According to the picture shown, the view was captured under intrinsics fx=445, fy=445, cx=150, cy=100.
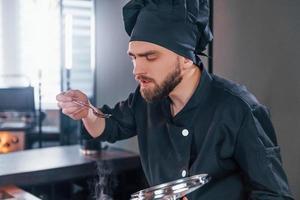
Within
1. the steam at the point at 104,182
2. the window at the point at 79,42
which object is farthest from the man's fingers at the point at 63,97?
the window at the point at 79,42

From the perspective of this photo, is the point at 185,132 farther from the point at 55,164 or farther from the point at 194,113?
the point at 55,164

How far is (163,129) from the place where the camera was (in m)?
1.42

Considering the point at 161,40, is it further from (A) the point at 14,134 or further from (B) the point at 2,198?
(A) the point at 14,134

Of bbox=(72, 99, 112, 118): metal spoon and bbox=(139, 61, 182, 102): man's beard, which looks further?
bbox=(72, 99, 112, 118): metal spoon

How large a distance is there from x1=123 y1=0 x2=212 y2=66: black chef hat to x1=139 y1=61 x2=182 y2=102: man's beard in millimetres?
60

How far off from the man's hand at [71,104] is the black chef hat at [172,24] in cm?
26

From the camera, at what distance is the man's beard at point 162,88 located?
121 centimetres

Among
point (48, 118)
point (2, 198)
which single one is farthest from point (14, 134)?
point (2, 198)

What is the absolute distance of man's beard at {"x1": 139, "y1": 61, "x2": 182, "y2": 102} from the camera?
3.96 ft

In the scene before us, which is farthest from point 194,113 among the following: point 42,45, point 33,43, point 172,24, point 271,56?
point 33,43

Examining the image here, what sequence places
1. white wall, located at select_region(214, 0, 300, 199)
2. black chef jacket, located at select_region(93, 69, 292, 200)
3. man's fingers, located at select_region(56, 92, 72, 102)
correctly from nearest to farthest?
1. black chef jacket, located at select_region(93, 69, 292, 200)
2. man's fingers, located at select_region(56, 92, 72, 102)
3. white wall, located at select_region(214, 0, 300, 199)

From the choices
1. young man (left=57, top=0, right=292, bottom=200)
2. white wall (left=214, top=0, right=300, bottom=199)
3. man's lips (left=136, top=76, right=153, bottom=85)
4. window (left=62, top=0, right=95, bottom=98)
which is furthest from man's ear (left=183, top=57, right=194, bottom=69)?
window (left=62, top=0, right=95, bottom=98)

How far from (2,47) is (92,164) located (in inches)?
130

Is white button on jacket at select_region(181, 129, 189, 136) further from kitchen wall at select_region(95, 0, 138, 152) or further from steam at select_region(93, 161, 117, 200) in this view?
kitchen wall at select_region(95, 0, 138, 152)
